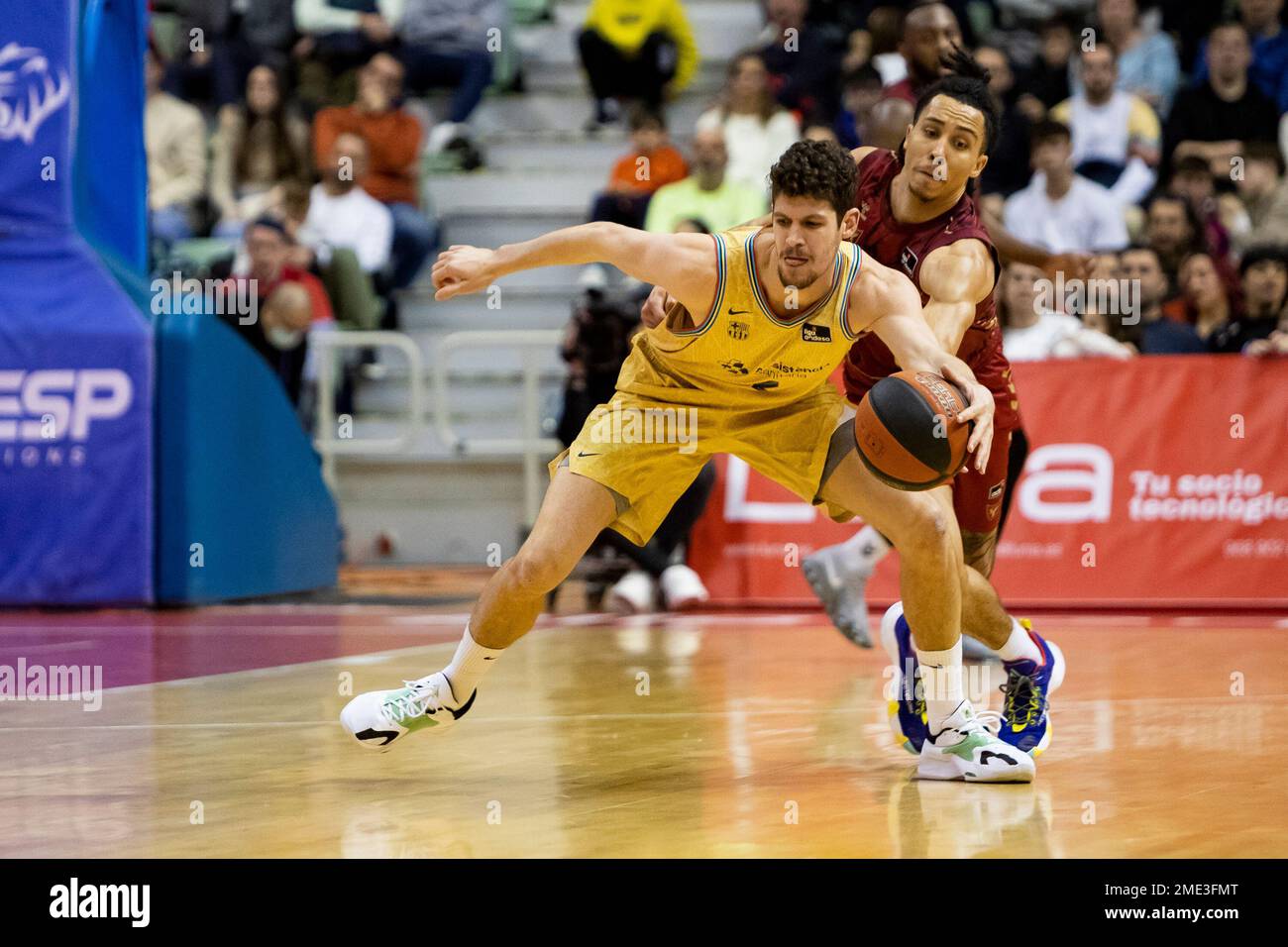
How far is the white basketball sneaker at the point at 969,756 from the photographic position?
5246mm

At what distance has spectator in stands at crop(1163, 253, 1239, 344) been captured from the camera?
11.1m

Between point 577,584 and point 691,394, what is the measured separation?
6.90 m

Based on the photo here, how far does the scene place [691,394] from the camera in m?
5.55

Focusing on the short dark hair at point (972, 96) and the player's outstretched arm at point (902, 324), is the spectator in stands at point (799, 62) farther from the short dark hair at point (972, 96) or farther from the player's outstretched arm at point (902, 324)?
the player's outstretched arm at point (902, 324)

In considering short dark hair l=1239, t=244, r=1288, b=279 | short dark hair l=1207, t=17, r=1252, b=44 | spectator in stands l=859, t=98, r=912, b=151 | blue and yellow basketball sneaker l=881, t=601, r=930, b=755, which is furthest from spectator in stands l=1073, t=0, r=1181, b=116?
blue and yellow basketball sneaker l=881, t=601, r=930, b=755

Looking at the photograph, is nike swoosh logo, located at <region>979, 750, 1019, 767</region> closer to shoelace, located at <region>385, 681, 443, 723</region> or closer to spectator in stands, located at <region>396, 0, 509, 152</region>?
shoelace, located at <region>385, 681, 443, 723</region>

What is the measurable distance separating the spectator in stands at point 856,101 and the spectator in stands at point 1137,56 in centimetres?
215

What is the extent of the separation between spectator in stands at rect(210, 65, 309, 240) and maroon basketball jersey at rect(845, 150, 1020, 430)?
338 inches

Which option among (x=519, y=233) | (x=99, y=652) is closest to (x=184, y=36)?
(x=519, y=233)

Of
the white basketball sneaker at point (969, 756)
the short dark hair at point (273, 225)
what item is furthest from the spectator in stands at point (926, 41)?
the short dark hair at point (273, 225)

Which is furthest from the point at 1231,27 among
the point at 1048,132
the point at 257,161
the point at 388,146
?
the point at 257,161

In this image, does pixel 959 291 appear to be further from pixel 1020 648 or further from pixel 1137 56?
pixel 1137 56

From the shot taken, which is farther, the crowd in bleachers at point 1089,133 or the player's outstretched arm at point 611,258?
the crowd in bleachers at point 1089,133
